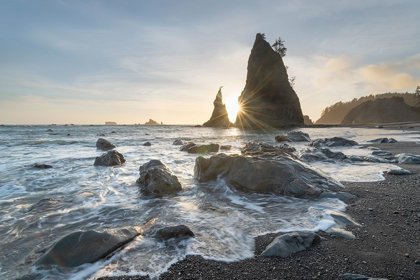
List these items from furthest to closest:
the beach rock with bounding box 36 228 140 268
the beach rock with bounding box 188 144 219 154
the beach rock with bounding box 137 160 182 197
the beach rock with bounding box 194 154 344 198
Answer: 1. the beach rock with bounding box 188 144 219 154
2. the beach rock with bounding box 137 160 182 197
3. the beach rock with bounding box 194 154 344 198
4. the beach rock with bounding box 36 228 140 268

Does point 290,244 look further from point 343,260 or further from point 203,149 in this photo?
point 203,149

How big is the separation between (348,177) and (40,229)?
7350 millimetres

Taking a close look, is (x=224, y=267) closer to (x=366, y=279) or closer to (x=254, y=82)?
(x=366, y=279)

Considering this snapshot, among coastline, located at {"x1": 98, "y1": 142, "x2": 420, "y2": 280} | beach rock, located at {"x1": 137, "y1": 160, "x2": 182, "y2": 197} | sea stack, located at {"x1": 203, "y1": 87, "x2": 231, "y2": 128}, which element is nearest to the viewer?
coastline, located at {"x1": 98, "y1": 142, "x2": 420, "y2": 280}

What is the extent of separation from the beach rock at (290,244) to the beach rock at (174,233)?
43.1 inches

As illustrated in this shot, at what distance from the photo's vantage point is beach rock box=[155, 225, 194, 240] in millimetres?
3018

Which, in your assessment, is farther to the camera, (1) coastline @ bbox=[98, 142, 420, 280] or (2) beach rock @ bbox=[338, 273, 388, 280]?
(1) coastline @ bbox=[98, 142, 420, 280]

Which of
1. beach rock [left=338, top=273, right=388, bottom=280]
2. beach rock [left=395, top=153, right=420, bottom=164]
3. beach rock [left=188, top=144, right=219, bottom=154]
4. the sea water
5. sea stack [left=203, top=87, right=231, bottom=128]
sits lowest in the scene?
the sea water

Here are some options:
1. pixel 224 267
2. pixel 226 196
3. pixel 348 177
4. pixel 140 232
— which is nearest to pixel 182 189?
pixel 226 196

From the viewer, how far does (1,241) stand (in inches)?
121

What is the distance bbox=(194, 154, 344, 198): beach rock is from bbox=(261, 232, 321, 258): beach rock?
202 cm

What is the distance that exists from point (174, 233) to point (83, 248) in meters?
1.16

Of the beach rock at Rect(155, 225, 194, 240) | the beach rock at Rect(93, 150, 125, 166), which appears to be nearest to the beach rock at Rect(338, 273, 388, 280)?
the beach rock at Rect(155, 225, 194, 240)

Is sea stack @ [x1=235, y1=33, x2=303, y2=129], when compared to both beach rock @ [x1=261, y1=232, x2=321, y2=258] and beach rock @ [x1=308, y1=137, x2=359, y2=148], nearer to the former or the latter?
beach rock @ [x1=308, y1=137, x2=359, y2=148]
